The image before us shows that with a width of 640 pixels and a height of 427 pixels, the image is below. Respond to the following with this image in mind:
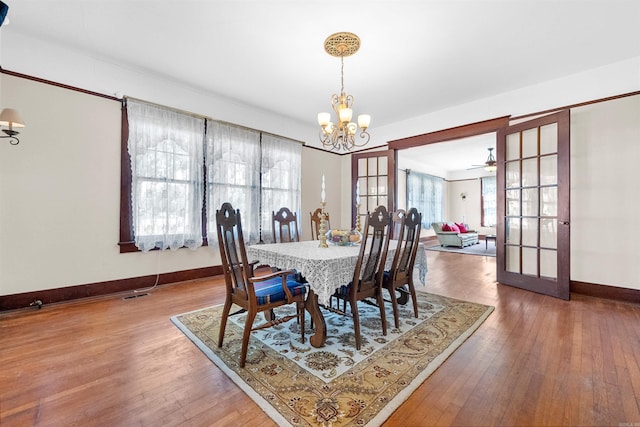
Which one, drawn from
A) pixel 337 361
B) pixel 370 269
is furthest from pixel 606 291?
pixel 337 361

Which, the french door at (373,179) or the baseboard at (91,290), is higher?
the french door at (373,179)

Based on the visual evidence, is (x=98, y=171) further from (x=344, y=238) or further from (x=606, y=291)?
(x=606, y=291)

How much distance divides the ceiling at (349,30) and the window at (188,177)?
65cm

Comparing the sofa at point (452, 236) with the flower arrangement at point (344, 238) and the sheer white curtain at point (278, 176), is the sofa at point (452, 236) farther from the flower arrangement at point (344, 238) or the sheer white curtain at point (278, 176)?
the flower arrangement at point (344, 238)

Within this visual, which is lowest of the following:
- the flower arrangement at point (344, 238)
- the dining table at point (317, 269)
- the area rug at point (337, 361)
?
the area rug at point (337, 361)

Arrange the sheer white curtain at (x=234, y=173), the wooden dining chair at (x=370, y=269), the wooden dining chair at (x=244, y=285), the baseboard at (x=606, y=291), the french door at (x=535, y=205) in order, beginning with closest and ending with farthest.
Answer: the wooden dining chair at (x=244, y=285) → the wooden dining chair at (x=370, y=269) → the baseboard at (x=606, y=291) → the french door at (x=535, y=205) → the sheer white curtain at (x=234, y=173)

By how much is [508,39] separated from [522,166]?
1745 mm

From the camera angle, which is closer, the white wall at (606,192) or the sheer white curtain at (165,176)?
the white wall at (606,192)

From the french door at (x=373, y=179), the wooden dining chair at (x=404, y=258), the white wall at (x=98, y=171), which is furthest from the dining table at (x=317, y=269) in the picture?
the french door at (x=373, y=179)

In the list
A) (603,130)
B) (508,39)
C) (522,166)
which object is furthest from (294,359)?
(603,130)

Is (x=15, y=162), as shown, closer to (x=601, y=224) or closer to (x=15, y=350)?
(x=15, y=350)

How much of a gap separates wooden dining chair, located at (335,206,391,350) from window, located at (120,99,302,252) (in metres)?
2.61

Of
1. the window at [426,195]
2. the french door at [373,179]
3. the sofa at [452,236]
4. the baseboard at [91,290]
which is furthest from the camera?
the window at [426,195]

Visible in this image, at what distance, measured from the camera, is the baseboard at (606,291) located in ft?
10.2
